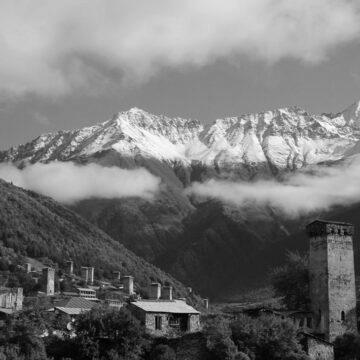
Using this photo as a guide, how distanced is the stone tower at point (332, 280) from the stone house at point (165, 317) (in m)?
20.9

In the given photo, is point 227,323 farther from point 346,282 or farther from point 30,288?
point 30,288

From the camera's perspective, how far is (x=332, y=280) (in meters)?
107

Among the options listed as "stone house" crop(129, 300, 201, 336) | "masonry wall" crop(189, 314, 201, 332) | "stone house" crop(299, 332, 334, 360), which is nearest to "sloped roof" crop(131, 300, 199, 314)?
"stone house" crop(129, 300, 201, 336)

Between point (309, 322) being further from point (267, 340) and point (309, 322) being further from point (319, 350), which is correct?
point (267, 340)

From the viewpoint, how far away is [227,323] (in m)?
83.9

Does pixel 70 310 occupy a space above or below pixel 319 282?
below

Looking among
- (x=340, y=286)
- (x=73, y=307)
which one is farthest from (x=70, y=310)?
(x=340, y=286)

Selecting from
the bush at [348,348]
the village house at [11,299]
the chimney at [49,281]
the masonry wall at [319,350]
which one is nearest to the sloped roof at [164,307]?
the masonry wall at [319,350]

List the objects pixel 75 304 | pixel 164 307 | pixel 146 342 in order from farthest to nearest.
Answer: pixel 75 304 → pixel 164 307 → pixel 146 342

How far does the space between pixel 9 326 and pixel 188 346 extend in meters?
20.5

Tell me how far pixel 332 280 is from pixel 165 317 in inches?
1114

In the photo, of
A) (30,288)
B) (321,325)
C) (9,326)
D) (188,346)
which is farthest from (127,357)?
(30,288)

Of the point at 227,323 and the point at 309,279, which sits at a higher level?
the point at 309,279

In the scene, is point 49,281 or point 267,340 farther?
point 49,281
